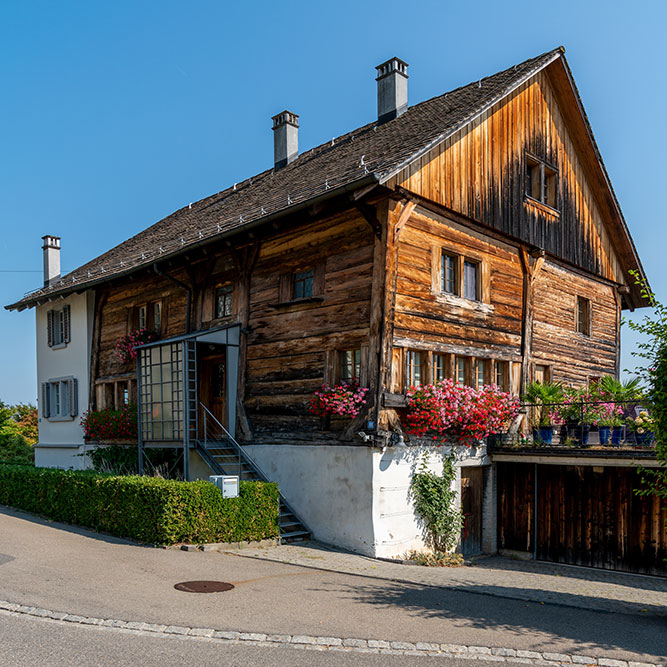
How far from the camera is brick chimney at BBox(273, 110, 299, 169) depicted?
23.9m

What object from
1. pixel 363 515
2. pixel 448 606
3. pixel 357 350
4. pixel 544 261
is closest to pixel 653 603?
pixel 448 606

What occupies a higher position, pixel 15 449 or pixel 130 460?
pixel 130 460

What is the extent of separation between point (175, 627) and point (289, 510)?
763 cm

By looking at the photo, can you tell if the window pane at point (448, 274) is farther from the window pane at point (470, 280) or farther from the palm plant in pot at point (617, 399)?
the palm plant in pot at point (617, 399)

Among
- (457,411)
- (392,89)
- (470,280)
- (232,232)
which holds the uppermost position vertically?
(392,89)

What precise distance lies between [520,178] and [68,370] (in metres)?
16.1

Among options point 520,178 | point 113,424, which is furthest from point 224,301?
point 520,178

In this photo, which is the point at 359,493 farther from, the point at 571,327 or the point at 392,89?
the point at 392,89

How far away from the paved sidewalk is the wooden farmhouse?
40.3 inches

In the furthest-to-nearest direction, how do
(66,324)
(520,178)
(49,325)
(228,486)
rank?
(49,325)
(66,324)
(520,178)
(228,486)

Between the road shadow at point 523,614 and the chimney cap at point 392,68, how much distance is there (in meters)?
14.9

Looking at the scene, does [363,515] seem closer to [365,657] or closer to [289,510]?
[289,510]

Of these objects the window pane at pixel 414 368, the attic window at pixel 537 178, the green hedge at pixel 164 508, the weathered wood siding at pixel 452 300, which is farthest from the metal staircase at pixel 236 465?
the attic window at pixel 537 178

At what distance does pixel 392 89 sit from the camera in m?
20.6
